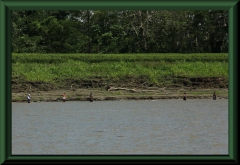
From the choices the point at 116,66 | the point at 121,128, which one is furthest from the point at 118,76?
the point at 121,128

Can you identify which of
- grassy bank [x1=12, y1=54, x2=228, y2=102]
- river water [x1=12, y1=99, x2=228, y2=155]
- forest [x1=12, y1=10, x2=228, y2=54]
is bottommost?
river water [x1=12, y1=99, x2=228, y2=155]

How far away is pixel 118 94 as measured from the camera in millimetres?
33688

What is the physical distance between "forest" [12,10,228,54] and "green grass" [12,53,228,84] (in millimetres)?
4051

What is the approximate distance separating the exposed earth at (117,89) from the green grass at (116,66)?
547 mm

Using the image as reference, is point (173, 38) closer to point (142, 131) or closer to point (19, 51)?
point (19, 51)

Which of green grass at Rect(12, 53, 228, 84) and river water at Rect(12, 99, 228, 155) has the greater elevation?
green grass at Rect(12, 53, 228, 84)

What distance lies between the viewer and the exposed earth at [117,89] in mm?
32906

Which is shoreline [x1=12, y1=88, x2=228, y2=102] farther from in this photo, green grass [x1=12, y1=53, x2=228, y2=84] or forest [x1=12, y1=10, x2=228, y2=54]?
forest [x1=12, y1=10, x2=228, y2=54]

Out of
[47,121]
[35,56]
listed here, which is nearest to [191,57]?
[35,56]

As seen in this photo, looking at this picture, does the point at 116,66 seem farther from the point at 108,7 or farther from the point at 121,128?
the point at 108,7

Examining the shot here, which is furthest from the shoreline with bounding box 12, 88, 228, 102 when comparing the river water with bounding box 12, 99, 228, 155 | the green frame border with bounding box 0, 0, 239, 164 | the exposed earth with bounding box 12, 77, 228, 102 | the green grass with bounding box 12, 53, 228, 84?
the green frame border with bounding box 0, 0, 239, 164

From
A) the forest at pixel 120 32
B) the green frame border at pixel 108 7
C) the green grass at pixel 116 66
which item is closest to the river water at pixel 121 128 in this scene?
the green grass at pixel 116 66

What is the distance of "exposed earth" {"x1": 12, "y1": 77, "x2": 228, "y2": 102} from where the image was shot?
3291 centimetres

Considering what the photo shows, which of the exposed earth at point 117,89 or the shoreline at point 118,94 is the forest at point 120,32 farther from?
the shoreline at point 118,94
